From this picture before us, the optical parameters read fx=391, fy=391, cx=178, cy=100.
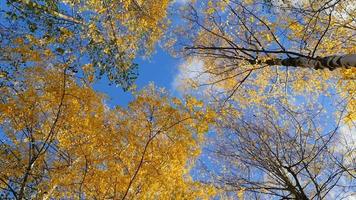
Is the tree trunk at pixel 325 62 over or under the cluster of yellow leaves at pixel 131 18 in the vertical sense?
under

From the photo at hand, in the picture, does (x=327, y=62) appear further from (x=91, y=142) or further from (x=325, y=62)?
(x=91, y=142)

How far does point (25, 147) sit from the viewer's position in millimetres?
8086

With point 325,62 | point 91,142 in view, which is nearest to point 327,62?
point 325,62

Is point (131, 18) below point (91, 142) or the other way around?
the other way around

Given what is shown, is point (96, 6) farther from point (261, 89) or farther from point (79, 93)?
point (261, 89)

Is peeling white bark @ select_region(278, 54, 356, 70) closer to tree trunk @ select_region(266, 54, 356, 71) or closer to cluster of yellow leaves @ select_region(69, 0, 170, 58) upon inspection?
tree trunk @ select_region(266, 54, 356, 71)

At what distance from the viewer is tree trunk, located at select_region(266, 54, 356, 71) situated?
5.15 meters

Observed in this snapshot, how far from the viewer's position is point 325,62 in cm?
576

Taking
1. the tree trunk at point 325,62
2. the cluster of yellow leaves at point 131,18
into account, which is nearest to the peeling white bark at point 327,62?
the tree trunk at point 325,62

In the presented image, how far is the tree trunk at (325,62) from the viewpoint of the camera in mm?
5147

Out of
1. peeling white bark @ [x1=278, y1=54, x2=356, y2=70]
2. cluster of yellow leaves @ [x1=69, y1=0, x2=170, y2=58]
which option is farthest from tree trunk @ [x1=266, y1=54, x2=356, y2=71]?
cluster of yellow leaves @ [x1=69, y1=0, x2=170, y2=58]

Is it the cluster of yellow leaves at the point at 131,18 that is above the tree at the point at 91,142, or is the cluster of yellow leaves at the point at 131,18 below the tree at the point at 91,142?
above

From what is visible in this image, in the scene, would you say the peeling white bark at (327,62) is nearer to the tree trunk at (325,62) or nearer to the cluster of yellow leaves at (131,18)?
the tree trunk at (325,62)

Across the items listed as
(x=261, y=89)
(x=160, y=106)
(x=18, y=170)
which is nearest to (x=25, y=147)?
(x=18, y=170)
